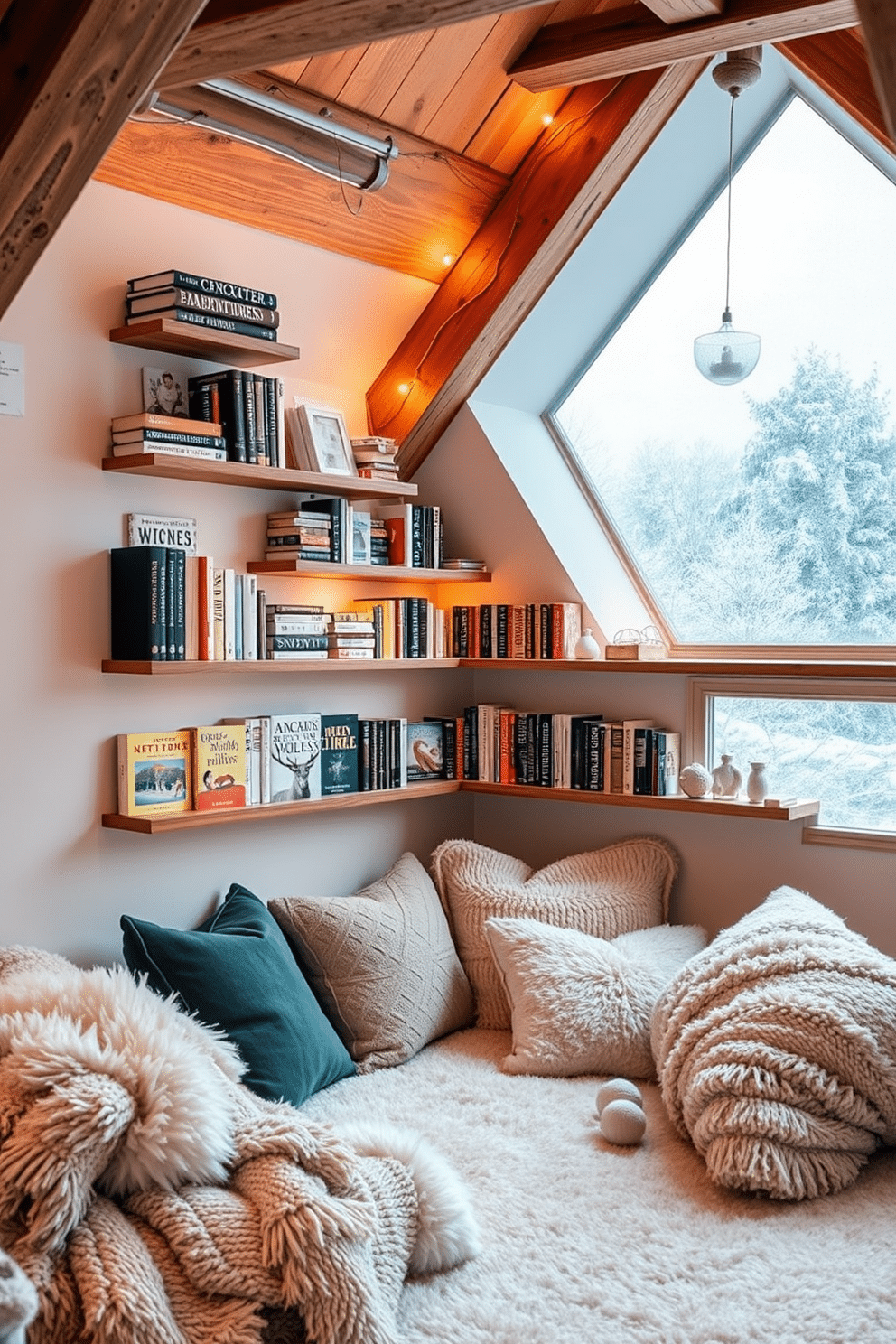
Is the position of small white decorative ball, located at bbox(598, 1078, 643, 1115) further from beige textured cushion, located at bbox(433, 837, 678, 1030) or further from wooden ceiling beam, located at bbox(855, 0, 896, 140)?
wooden ceiling beam, located at bbox(855, 0, 896, 140)

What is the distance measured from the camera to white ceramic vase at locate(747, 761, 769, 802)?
3254mm

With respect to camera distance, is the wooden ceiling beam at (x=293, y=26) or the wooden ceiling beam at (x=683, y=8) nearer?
the wooden ceiling beam at (x=293, y=26)

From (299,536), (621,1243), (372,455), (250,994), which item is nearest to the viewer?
(621,1243)

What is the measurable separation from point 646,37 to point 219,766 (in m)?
1.84

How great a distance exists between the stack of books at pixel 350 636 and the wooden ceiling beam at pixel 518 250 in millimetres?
588

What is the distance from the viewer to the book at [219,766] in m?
3.01

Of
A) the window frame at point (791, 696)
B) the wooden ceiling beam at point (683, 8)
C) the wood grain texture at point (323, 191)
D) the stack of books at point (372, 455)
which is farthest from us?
the stack of books at point (372, 455)

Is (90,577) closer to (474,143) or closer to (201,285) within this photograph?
(201,285)

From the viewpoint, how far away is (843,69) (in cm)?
290

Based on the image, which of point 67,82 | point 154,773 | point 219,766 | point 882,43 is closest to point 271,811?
point 219,766

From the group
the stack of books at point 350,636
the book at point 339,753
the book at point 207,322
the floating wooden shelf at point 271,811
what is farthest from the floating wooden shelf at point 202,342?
the floating wooden shelf at point 271,811

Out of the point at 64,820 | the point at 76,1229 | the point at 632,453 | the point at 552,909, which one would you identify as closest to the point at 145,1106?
the point at 76,1229

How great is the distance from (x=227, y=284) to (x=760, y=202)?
1.42 metres

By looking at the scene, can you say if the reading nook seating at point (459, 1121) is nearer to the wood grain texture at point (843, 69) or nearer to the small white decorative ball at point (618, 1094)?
the small white decorative ball at point (618, 1094)
